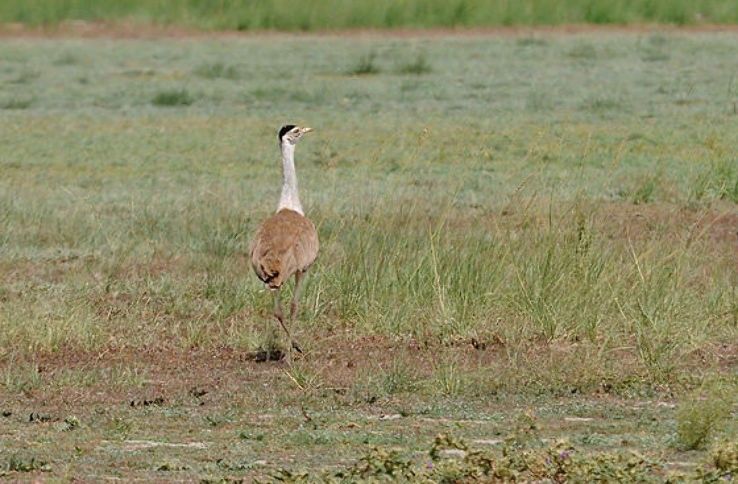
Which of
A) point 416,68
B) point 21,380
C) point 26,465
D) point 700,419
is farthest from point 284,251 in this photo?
point 416,68

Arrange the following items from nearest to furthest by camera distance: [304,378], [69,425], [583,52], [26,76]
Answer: [69,425], [304,378], [26,76], [583,52]

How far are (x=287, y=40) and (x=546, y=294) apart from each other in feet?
72.3

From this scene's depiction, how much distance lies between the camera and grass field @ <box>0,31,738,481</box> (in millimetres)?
7953

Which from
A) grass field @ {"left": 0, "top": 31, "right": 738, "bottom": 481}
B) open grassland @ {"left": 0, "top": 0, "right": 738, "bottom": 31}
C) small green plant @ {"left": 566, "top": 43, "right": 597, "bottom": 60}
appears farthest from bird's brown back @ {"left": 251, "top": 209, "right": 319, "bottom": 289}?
open grassland @ {"left": 0, "top": 0, "right": 738, "bottom": 31}

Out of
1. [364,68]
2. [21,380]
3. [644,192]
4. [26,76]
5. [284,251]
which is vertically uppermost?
[284,251]

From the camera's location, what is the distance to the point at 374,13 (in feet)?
113

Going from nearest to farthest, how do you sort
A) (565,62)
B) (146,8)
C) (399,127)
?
1. (399,127)
2. (565,62)
3. (146,8)

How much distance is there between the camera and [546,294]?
1098 centimetres

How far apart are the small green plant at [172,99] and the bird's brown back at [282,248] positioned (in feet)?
42.6

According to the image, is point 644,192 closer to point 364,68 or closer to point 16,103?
point 16,103

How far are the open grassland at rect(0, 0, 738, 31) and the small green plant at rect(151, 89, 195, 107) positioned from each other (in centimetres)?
1050

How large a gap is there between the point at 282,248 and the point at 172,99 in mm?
13538

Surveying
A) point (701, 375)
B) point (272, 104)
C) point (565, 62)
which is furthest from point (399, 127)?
point (701, 375)

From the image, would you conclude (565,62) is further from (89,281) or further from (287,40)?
(89,281)
